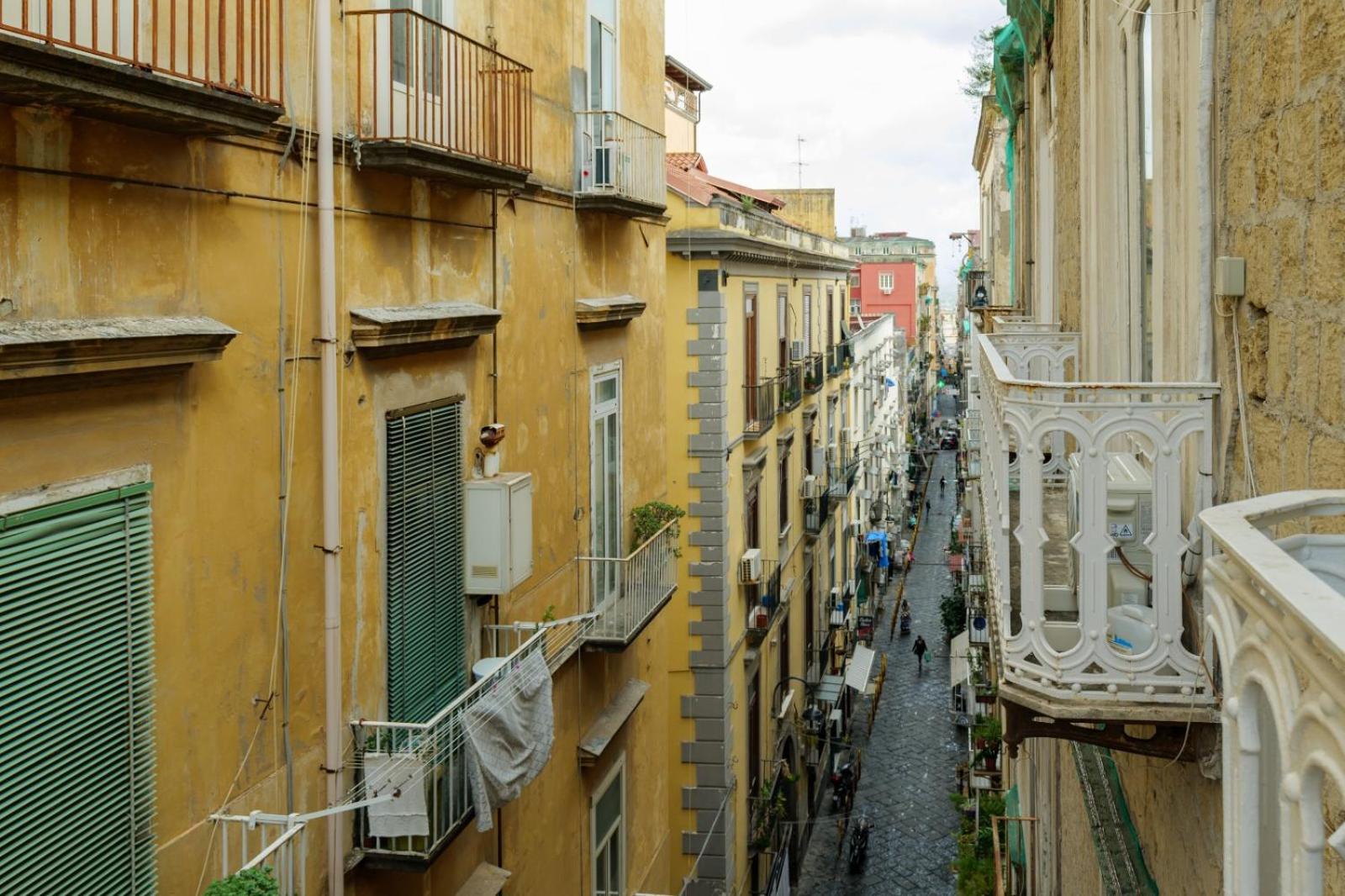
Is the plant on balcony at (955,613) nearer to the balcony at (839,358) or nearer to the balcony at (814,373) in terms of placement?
the balcony at (839,358)

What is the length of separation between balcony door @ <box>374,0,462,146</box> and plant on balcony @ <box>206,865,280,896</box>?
372 centimetres

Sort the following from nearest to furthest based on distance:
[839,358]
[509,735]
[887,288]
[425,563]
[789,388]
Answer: [425,563]
[509,735]
[789,388]
[839,358]
[887,288]

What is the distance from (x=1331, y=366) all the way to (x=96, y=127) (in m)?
4.24

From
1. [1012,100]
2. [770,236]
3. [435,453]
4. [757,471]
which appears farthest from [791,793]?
[435,453]

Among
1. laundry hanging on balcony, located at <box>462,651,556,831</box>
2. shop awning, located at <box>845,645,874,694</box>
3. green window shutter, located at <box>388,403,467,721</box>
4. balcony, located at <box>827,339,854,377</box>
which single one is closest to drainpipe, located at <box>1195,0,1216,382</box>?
green window shutter, located at <box>388,403,467,721</box>

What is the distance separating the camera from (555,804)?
1040cm

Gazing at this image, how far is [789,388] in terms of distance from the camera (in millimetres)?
25547

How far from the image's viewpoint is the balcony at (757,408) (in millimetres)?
21594

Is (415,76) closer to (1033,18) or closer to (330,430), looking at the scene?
(330,430)

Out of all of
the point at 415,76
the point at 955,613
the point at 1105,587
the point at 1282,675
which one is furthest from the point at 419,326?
the point at 955,613

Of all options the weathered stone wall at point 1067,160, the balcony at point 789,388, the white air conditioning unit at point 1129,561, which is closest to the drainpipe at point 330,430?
the white air conditioning unit at point 1129,561

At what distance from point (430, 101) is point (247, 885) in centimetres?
437

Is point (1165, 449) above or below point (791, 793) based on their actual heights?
above

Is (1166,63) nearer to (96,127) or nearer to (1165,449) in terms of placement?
(1165,449)
